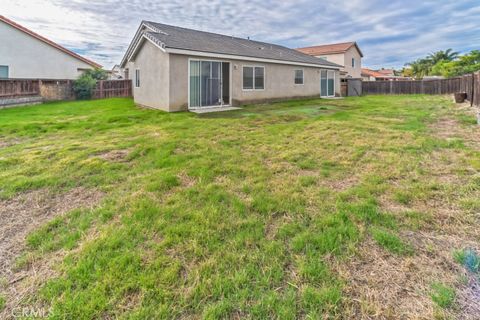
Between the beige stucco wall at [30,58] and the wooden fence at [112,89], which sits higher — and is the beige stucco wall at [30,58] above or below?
above

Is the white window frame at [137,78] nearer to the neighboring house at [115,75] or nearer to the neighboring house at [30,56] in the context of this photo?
the neighboring house at [30,56]

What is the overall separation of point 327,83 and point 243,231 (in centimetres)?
2028

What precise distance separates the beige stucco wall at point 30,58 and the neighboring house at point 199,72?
10.8 meters

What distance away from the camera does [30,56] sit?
1977cm

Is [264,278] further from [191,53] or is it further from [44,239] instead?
[191,53]

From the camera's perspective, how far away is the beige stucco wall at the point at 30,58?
18.6 meters

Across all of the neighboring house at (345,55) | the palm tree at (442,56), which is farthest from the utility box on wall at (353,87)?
the palm tree at (442,56)

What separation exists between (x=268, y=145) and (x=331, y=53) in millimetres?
30730

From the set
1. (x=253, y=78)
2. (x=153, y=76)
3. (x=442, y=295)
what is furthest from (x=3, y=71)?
(x=442, y=295)

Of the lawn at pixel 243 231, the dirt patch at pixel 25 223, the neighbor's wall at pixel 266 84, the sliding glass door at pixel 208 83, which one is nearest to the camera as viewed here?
the lawn at pixel 243 231

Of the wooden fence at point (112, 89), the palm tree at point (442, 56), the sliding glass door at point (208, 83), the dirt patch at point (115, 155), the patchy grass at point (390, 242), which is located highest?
the palm tree at point (442, 56)

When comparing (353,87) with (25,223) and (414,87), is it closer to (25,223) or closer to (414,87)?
(414,87)

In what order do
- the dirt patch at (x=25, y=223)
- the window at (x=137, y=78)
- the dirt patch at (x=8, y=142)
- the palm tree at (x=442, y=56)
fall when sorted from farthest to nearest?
the palm tree at (x=442, y=56) → the window at (x=137, y=78) → the dirt patch at (x=8, y=142) → the dirt patch at (x=25, y=223)

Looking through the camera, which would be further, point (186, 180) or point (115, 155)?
point (115, 155)
